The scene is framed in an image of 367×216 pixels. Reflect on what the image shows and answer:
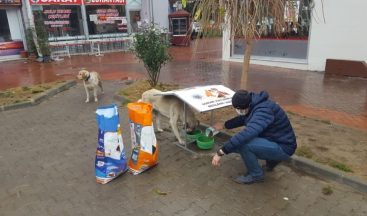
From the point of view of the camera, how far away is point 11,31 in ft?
52.7

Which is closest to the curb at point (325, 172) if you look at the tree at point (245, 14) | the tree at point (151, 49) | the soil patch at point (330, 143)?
the soil patch at point (330, 143)

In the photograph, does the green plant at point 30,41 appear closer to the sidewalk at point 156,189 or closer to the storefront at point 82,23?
the storefront at point 82,23

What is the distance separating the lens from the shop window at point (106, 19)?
18188 mm

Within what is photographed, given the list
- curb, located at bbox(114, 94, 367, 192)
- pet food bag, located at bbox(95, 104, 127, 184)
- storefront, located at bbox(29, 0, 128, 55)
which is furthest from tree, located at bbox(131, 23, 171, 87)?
storefront, located at bbox(29, 0, 128, 55)

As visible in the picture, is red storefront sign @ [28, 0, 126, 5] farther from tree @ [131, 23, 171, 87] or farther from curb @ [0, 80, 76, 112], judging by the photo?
tree @ [131, 23, 171, 87]

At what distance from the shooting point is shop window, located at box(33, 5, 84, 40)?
1631 centimetres

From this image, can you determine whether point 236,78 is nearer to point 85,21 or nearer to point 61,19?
point 85,21

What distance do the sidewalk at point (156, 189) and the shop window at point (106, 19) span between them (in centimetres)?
1430

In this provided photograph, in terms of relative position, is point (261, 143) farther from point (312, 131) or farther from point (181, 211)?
point (312, 131)

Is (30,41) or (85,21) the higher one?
(85,21)

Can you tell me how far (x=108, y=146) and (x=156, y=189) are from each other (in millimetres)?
809

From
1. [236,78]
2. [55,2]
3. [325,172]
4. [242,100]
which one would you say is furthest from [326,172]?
[55,2]

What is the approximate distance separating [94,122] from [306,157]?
415cm

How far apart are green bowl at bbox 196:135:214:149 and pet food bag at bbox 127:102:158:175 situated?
89 cm
